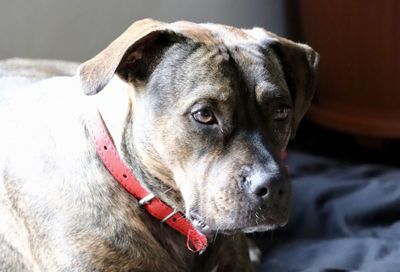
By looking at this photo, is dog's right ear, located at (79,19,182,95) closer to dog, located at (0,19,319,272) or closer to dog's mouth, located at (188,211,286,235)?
dog, located at (0,19,319,272)

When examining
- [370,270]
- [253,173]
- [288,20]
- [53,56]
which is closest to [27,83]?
[53,56]

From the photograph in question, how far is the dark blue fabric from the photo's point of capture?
6.52 ft

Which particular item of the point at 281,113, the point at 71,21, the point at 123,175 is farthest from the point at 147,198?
the point at 71,21

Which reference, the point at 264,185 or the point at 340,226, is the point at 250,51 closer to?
the point at 264,185

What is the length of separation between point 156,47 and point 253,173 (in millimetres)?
324

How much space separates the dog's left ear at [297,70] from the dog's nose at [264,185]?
10.2 inches

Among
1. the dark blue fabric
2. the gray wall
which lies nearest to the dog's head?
the dark blue fabric

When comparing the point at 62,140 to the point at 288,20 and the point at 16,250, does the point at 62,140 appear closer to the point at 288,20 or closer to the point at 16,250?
the point at 16,250

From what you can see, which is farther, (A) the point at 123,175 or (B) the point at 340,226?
(B) the point at 340,226

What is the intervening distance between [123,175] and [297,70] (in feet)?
1.41

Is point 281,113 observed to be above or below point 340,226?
above

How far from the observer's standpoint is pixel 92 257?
4.96 ft

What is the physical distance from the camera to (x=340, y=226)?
2.16m

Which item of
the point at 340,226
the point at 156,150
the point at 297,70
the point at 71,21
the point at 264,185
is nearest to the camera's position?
the point at 264,185
